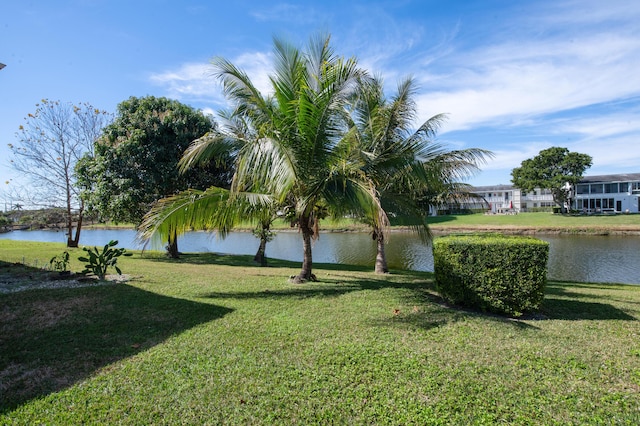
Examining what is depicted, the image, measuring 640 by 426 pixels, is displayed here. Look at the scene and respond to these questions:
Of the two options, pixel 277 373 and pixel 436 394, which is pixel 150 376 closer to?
pixel 277 373

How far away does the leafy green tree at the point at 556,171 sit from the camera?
4641 cm

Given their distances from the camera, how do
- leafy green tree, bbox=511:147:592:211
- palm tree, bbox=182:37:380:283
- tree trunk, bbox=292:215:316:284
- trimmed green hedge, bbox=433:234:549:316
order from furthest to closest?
leafy green tree, bbox=511:147:592:211, tree trunk, bbox=292:215:316:284, palm tree, bbox=182:37:380:283, trimmed green hedge, bbox=433:234:549:316

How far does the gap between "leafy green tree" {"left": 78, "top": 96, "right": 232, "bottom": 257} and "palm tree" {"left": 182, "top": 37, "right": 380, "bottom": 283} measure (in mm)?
6937

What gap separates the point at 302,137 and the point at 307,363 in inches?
192

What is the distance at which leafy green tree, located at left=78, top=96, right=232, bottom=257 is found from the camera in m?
14.4

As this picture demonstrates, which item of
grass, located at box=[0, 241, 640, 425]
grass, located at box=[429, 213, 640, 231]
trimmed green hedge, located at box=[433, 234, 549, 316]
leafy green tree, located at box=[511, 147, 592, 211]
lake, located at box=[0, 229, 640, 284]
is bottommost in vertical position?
lake, located at box=[0, 229, 640, 284]

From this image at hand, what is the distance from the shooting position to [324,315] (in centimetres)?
562

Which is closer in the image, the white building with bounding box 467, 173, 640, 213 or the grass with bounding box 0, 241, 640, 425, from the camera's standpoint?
the grass with bounding box 0, 241, 640, 425

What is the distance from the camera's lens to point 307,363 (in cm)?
390

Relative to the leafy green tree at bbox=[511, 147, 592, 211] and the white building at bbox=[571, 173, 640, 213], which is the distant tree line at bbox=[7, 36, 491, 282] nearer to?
the leafy green tree at bbox=[511, 147, 592, 211]

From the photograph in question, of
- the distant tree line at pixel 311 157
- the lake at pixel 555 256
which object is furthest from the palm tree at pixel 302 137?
the lake at pixel 555 256

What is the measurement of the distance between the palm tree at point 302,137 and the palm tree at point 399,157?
0.54 meters

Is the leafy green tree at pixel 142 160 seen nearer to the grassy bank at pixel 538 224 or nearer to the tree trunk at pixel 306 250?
the tree trunk at pixel 306 250

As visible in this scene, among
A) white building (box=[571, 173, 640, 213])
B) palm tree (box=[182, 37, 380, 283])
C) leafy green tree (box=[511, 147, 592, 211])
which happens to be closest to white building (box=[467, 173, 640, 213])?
white building (box=[571, 173, 640, 213])
